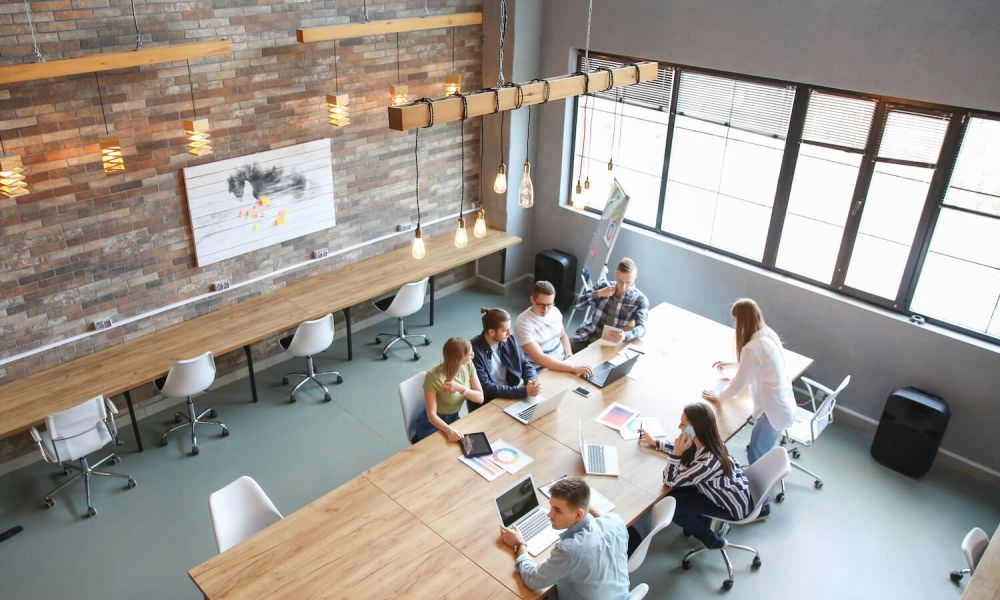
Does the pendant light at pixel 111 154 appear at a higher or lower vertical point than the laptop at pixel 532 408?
higher

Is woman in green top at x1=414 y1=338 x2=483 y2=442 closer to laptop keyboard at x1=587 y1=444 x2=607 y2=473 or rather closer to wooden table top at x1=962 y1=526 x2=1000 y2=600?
laptop keyboard at x1=587 y1=444 x2=607 y2=473

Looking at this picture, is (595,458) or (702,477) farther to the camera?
(595,458)

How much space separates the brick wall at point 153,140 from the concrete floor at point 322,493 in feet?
2.79

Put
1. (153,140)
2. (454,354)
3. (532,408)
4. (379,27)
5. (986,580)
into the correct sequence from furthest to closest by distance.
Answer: (379,27)
(153,140)
(532,408)
(454,354)
(986,580)

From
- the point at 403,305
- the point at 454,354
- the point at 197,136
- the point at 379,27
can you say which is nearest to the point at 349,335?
the point at 403,305

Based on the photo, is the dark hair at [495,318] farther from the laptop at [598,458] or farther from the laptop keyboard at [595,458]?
the laptop keyboard at [595,458]

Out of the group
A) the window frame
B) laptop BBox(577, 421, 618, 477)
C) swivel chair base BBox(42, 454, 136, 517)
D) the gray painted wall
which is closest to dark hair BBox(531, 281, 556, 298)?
laptop BBox(577, 421, 618, 477)

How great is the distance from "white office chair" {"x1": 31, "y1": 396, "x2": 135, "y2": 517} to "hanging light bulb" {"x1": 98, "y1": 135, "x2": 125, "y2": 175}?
163 cm

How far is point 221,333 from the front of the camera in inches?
256

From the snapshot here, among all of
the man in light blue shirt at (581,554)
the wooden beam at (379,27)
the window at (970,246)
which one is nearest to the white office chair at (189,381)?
the wooden beam at (379,27)

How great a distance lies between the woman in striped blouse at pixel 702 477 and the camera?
→ 4457 millimetres

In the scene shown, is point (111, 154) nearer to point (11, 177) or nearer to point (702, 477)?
point (11, 177)

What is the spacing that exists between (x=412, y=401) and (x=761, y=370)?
244 cm

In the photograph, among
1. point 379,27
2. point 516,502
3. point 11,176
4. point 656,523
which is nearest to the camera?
point 516,502
